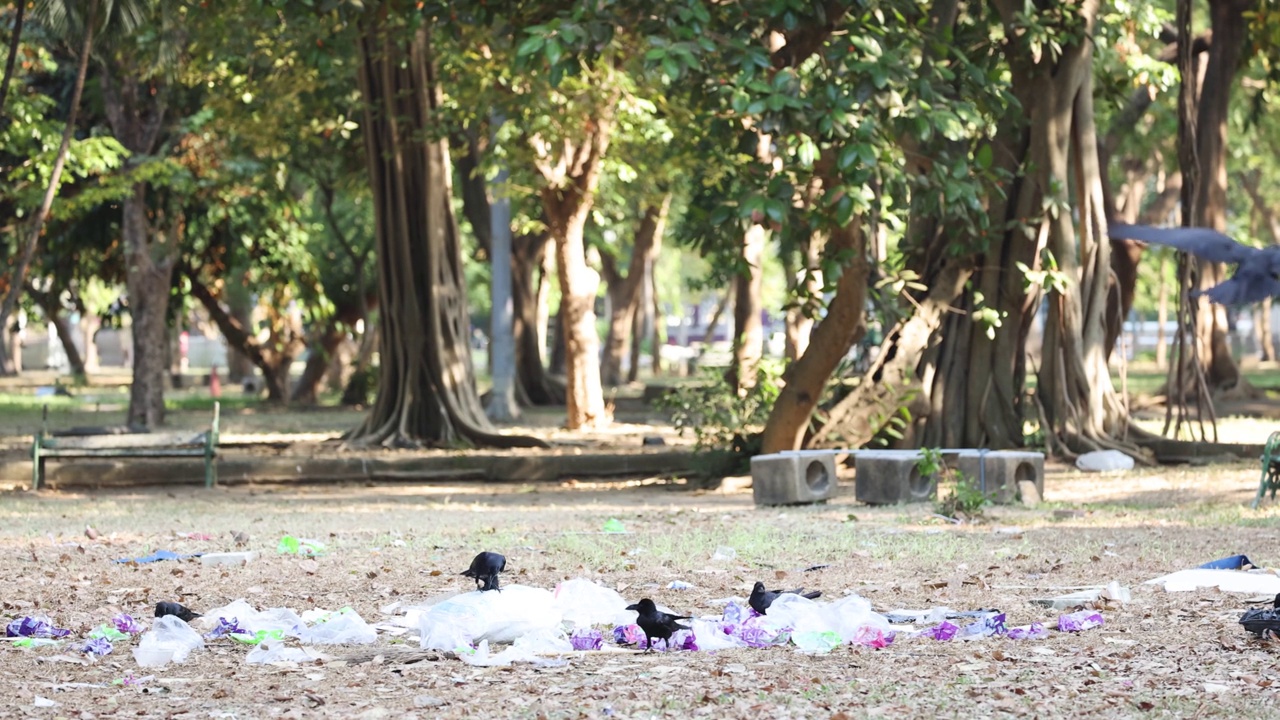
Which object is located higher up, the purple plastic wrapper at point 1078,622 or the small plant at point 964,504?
the small plant at point 964,504

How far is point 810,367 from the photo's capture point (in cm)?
1327

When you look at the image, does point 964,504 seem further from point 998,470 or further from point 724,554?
point 724,554

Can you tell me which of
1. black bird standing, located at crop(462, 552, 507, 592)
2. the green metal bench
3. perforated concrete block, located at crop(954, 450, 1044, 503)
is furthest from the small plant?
black bird standing, located at crop(462, 552, 507, 592)

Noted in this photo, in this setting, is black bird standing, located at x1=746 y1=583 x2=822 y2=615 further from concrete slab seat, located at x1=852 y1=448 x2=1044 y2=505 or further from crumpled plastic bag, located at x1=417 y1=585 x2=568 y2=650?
concrete slab seat, located at x1=852 y1=448 x2=1044 y2=505

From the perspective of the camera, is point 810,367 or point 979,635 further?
point 810,367

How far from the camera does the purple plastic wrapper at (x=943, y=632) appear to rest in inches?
251

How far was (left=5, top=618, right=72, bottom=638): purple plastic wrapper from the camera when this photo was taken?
6.62 meters

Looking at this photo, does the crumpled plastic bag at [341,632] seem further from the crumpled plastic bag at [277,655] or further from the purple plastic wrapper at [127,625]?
the purple plastic wrapper at [127,625]

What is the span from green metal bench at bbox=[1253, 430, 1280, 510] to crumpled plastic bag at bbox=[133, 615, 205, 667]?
7.42 metres

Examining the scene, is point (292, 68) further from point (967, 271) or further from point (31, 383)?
point (31, 383)

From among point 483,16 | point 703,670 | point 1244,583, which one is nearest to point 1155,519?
point 1244,583

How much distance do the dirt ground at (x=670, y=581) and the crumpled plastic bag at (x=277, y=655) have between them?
0.10 m

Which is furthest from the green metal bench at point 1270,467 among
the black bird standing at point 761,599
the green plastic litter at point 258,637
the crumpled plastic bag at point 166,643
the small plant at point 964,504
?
the crumpled plastic bag at point 166,643

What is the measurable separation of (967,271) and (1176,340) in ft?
8.68
